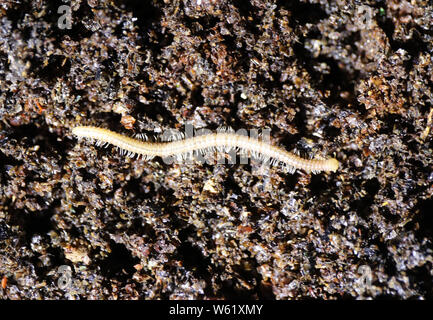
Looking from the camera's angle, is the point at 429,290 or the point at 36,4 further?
Answer: the point at 36,4

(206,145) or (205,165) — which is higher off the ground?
(206,145)
